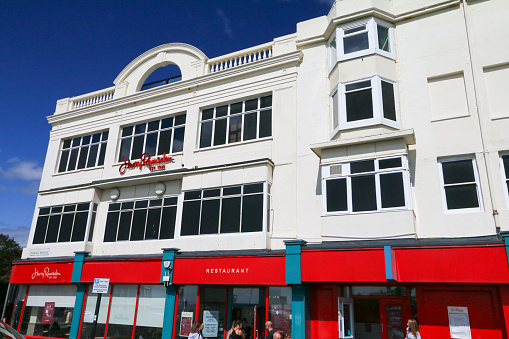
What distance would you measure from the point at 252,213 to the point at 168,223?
13.2 ft

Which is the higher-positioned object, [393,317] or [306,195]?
[306,195]

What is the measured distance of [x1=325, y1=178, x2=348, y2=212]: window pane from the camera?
1242 centimetres

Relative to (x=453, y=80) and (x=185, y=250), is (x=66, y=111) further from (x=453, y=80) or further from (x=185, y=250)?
(x=453, y=80)

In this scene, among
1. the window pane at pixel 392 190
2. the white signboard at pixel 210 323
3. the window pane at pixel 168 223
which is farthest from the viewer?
the window pane at pixel 168 223

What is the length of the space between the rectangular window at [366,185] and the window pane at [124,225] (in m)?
8.93

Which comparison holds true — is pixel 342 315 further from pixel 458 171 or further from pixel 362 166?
pixel 458 171

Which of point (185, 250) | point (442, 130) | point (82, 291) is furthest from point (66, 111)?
point (442, 130)

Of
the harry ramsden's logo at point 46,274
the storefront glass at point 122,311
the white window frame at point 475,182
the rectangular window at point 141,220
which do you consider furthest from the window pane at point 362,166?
the harry ramsden's logo at point 46,274

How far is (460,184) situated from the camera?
38.2ft

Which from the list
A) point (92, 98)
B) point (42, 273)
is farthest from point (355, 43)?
point (42, 273)

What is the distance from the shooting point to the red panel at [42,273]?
16.5 m

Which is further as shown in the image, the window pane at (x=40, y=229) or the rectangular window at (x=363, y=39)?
the window pane at (x=40, y=229)

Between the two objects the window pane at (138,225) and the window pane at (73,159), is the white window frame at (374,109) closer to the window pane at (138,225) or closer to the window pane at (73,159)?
the window pane at (138,225)

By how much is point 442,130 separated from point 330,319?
695cm
